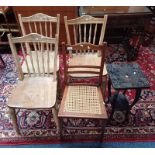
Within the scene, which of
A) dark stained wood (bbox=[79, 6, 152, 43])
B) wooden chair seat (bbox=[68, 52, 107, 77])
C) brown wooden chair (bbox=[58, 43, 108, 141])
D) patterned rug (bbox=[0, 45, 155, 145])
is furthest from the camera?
dark stained wood (bbox=[79, 6, 152, 43])

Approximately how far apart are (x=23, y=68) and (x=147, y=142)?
1.43m

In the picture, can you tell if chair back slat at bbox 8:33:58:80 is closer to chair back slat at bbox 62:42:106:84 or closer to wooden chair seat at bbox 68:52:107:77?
chair back slat at bbox 62:42:106:84

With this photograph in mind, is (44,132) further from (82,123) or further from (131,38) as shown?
(131,38)

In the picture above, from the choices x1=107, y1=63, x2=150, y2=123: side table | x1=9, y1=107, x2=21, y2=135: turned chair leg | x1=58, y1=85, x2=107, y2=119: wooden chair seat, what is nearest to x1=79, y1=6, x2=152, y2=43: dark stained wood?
x1=107, y1=63, x2=150, y2=123: side table

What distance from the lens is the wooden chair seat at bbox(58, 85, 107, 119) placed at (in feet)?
4.77

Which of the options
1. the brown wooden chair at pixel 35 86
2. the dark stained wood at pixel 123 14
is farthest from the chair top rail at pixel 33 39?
the dark stained wood at pixel 123 14

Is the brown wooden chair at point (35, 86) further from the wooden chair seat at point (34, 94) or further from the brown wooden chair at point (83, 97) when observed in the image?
the brown wooden chair at point (83, 97)

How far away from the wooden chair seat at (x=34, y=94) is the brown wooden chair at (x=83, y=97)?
0.13 m

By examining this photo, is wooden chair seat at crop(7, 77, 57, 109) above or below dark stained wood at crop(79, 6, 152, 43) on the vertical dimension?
below

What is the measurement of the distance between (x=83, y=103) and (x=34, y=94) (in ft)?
1.48

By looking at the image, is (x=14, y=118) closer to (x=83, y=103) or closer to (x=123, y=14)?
(x=83, y=103)

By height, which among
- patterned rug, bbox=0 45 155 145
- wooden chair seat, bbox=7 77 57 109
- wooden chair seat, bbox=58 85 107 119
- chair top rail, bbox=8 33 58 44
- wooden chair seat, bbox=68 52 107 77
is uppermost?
chair top rail, bbox=8 33 58 44

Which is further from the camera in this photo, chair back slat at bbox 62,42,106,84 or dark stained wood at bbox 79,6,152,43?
dark stained wood at bbox 79,6,152,43
